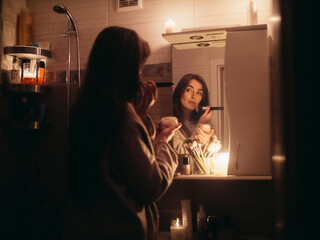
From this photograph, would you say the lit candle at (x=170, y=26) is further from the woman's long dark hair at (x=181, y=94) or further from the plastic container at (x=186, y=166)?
the plastic container at (x=186, y=166)

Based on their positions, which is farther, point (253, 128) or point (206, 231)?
point (206, 231)

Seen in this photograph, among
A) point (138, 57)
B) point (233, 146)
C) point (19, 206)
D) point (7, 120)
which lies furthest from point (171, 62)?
point (19, 206)

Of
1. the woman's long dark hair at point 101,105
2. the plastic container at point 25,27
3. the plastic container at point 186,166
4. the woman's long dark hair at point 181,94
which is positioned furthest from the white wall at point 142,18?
the woman's long dark hair at point 101,105

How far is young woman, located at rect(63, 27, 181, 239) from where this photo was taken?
907 mm

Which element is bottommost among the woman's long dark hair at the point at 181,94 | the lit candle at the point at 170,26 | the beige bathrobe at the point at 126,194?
the beige bathrobe at the point at 126,194

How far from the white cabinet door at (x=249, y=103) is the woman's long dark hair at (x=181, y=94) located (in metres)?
0.22

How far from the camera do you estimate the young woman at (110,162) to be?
0.91 metres

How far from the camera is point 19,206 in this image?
6.49ft

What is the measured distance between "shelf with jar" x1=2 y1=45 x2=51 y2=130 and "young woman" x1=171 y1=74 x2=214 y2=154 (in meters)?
0.85

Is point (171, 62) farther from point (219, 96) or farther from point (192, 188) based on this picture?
point (192, 188)

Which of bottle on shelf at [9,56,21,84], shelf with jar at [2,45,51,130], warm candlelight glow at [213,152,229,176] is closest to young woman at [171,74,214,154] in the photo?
warm candlelight glow at [213,152,229,176]

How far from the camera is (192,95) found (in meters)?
1.74

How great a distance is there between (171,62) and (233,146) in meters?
0.62

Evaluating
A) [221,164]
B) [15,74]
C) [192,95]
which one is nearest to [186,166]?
[221,164]
